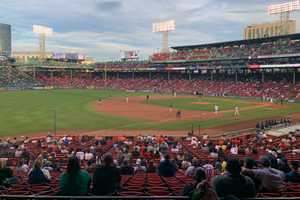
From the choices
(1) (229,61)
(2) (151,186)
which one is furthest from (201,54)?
(2) (151,186)

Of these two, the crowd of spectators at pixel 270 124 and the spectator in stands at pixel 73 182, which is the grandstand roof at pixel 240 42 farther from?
the spectator in stands at pixel 73 182

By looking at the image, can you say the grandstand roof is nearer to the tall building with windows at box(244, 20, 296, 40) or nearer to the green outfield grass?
the green outfield grass

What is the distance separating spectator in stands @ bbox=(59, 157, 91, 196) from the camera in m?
6.39

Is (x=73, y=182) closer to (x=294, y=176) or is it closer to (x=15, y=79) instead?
(x=294, y=176)

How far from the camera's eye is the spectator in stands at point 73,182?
6.39 metres

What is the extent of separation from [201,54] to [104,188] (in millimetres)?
91409

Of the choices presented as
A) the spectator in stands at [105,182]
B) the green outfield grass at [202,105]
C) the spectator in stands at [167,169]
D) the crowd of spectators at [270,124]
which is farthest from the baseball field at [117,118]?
the spectator in stands at [105,182]

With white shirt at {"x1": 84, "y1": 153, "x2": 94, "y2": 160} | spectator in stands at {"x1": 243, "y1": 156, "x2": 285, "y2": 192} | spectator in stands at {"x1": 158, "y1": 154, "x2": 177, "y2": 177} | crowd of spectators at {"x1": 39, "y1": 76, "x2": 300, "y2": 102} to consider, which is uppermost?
crowd of spectators at {"x1": 39, "y1": 76, "x2": 300, "y2": 102}

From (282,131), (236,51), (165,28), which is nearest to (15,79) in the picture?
(165,28)

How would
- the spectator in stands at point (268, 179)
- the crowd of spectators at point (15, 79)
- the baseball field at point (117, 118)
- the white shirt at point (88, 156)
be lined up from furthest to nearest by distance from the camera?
the crowd of spectators at point (15, 79) → the baseball field at point (117, 118) → the white shirt at point (88, 156) → the spectator in stands at point (268, 179)

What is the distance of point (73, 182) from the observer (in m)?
6.43

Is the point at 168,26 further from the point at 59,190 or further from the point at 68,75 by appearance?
the point at 59,190

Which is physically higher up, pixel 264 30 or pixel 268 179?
pixel 264 30

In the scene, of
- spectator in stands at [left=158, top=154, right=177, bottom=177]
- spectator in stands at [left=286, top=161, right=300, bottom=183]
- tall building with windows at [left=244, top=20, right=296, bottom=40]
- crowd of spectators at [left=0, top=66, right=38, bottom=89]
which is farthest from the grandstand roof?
tall building with windows at [left=244, top=20, right=296, bottom=40]
